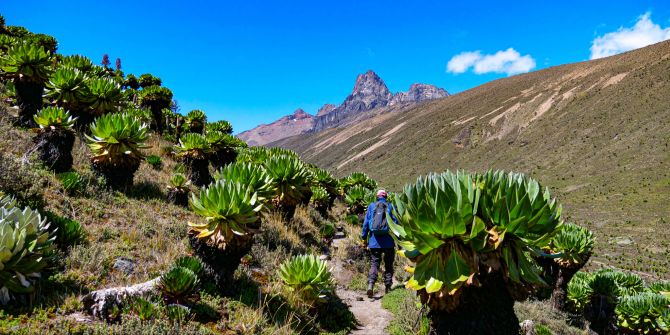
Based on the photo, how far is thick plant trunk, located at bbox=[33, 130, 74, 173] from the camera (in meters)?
6.15

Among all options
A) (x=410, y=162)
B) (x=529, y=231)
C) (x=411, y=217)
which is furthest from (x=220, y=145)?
(x=410, y=162)

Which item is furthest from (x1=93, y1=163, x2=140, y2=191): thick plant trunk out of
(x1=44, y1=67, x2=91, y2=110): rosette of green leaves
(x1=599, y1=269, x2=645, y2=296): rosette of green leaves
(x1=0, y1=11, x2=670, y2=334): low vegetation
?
(x1=599, y1=269, x2=645, y2=296): rosette of green leaves

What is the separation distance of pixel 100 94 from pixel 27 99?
4.24ft

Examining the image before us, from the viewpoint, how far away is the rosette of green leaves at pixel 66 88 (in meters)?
7.23

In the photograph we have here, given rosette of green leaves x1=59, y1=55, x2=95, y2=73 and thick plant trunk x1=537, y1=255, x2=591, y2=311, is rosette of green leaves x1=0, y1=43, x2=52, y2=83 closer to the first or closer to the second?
rosette of green leaves x1=59, y1=55, x2=95, y2=73

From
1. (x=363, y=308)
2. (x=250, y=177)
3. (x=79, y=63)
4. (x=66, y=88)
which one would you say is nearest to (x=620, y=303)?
(x=363, y=308)

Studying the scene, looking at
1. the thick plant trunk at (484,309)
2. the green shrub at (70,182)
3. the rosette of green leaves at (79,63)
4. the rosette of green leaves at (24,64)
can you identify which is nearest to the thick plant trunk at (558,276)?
the thick plant trunk at (484,309)

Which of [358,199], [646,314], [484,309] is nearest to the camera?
[484,309]

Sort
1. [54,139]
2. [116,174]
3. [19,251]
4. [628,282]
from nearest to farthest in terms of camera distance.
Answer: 1. [19,251]
2. [54,139]
3. [116,174]
4. [628,282]

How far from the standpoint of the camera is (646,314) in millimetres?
6285

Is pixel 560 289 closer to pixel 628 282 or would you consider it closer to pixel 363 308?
pixel 628 282

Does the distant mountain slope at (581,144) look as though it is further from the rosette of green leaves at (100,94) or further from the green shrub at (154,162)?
the rosette of green leaves at (100,94)

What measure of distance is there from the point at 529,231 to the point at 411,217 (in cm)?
100

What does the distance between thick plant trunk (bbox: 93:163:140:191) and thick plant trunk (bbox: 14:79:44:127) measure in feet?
7.54
